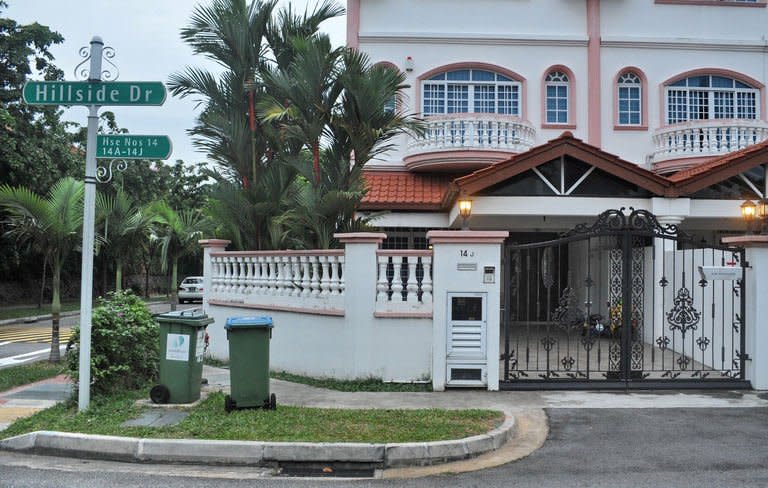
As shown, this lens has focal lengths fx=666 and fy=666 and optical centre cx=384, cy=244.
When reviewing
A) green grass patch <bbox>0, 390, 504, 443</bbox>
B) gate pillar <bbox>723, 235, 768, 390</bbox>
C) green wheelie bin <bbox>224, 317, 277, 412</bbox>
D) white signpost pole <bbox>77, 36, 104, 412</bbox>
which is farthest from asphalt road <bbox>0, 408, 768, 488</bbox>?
gate pillar <bbox>723, 235, 768, 390</bbox>

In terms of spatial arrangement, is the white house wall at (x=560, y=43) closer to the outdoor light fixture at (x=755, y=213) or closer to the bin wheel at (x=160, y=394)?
the outdoor light fixture at (x=755, y=213)

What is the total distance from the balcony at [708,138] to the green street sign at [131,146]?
13504 millimetres

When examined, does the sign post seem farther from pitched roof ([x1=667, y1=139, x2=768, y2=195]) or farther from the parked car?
the parked car

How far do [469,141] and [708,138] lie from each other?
236 inches

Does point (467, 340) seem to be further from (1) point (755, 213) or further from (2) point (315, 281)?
(1) point (755, 213)

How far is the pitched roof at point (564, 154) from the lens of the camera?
44.2 feet

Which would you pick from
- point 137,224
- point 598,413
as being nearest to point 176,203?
point 137,224

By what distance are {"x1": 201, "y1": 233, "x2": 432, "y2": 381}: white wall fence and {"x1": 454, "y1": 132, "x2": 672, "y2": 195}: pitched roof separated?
3.72 meters

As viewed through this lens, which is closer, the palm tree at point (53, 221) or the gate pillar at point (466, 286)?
the gate pillar at point (466, 286)

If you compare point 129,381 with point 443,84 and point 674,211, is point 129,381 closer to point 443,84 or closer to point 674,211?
point 674,211

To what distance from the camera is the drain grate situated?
20.1ft

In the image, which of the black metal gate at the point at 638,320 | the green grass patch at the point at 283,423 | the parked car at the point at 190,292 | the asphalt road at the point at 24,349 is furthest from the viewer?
the parked car at the point at 190,292

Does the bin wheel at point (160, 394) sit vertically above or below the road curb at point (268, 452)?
above

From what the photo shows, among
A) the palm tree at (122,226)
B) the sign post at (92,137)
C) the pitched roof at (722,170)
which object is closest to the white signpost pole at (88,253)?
the sign post at (92,137)
